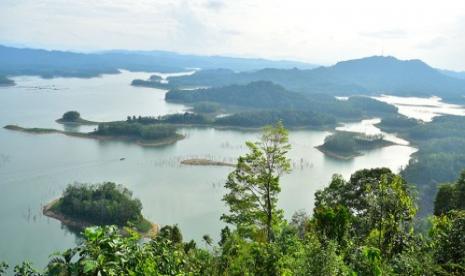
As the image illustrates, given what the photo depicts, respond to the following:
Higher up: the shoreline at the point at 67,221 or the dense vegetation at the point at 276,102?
the dense vegetation at the point at 276,102

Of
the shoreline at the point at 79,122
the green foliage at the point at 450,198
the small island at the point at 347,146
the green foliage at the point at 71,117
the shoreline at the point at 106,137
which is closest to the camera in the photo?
the green foliage at the point at 450,198

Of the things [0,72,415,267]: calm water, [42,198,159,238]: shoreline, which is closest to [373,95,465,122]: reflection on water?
[0,72,415,267]: calm water

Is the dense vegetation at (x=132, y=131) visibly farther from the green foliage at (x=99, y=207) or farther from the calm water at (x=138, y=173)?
the green foliage at (x=99, y=207)

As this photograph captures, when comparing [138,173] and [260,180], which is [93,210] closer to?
[138,173]

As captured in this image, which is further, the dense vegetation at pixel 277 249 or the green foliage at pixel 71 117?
the green foliage at pixel 71 117

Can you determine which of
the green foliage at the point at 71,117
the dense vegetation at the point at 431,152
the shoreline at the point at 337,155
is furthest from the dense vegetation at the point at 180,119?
the dense vegetation at the point at 431,152

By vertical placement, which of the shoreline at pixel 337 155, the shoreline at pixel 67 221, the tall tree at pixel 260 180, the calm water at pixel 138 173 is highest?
the tall tree at pixel 260 180

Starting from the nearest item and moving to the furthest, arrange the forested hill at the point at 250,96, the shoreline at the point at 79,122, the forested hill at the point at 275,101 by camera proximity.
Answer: the shoreline at the point at 79,122
the forested hill at the point at 275,101
the forested hill at the point at 250,96

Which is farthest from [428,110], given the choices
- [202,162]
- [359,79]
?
[202,162]
